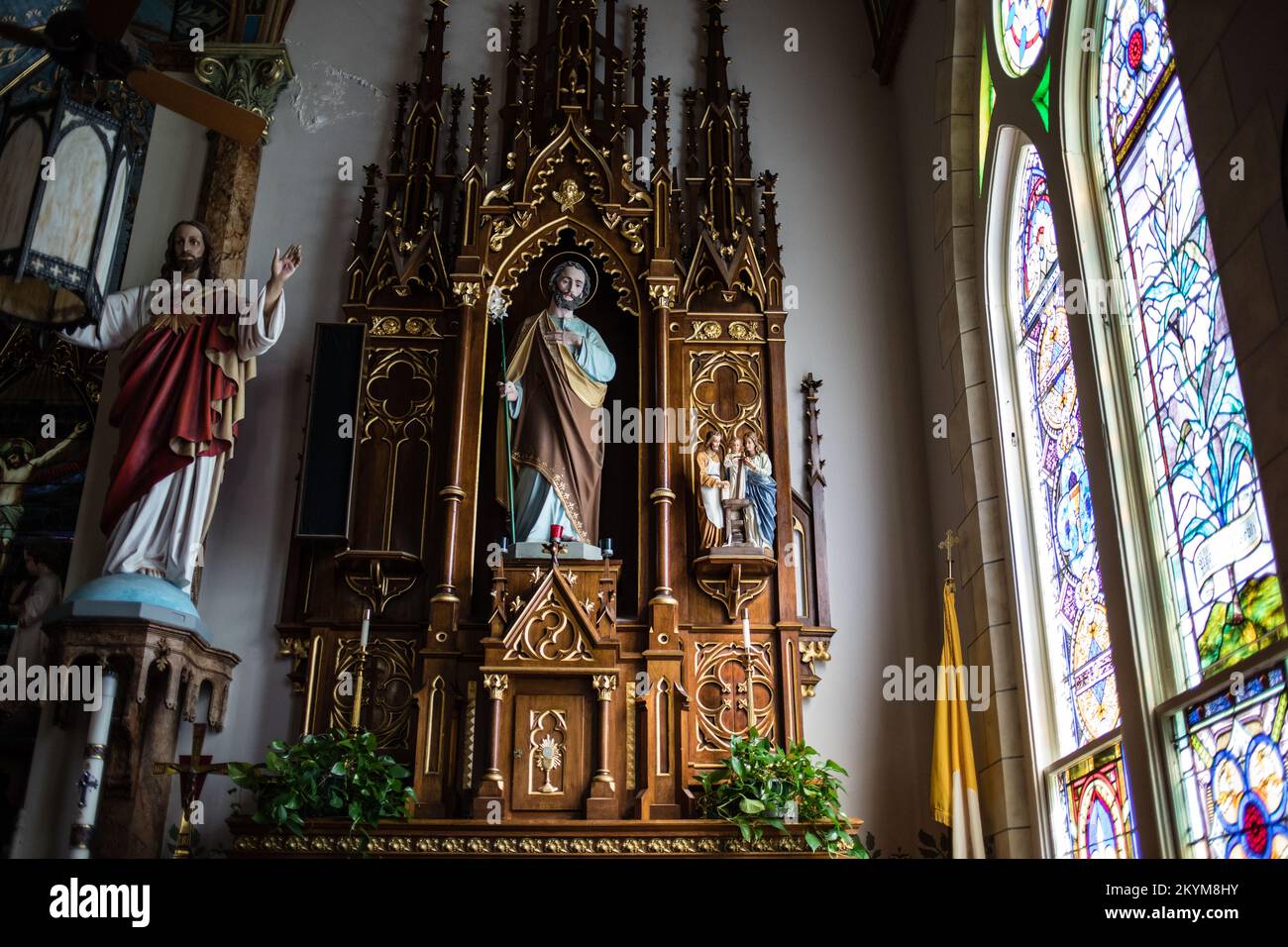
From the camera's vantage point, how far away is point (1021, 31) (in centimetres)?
690

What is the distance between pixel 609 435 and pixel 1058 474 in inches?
112

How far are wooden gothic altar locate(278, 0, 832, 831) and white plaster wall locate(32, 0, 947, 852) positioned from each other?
0.21m

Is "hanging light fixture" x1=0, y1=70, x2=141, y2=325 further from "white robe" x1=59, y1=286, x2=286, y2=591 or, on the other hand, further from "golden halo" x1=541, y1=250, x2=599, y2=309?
"golden halo" x1=541, y1=250, x2=599, y2=309

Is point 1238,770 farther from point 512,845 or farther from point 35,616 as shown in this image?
point 35,616

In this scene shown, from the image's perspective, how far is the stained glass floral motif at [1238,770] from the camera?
411 centimetres

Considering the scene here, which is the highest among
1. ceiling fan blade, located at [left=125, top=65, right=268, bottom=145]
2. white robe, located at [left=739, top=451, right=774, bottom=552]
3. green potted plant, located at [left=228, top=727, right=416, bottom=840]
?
ceiling fan blade, located at [left=125, top=65, right=268, bottom=145]

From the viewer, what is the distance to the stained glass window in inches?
175

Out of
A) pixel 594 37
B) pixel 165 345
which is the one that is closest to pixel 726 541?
pixel 165 345

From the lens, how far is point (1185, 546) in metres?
4.89

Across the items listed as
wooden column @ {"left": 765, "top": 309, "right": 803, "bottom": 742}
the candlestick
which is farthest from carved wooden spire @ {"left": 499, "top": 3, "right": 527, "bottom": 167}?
the candlestick

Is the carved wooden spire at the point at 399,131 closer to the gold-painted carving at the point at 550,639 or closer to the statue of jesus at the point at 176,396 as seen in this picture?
the statue of jesus at the point at 176,396

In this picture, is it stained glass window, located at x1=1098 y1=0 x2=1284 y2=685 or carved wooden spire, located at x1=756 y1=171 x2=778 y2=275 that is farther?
carved wooden spire, located at x1=756 y1=171 x2=778 y2=275

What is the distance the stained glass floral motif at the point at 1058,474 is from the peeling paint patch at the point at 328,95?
471 cm

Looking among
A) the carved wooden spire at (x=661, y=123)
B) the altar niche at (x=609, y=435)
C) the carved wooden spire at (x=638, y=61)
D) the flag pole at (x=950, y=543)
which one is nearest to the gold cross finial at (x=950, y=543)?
the flag pole at (x=950, y=543)
